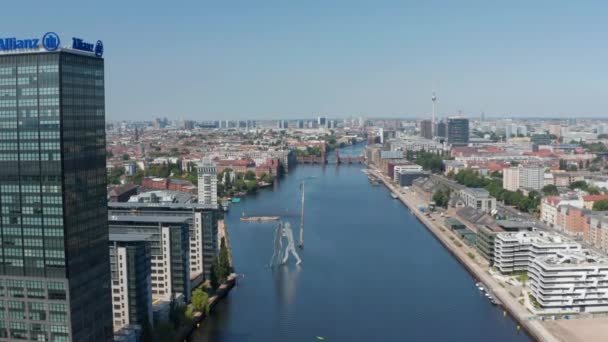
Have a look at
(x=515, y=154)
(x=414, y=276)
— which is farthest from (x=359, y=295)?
(x=515, y=154)

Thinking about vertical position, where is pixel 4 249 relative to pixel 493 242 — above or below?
above

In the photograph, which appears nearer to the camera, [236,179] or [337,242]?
[337,242]

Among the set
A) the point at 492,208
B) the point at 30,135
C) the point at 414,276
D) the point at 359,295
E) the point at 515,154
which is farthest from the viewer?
the point at 515,154

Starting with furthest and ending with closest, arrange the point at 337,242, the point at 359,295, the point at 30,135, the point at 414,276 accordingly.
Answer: the point at 337,242, the point at 414,276, the point at 359,295, the point at 30,135

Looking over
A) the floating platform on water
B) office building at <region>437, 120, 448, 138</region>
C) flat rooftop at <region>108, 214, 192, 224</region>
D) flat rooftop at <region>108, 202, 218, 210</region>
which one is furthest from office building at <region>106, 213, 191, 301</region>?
office building at <region>437, 120, 448, 138</region>

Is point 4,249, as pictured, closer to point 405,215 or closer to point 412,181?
point 405,215

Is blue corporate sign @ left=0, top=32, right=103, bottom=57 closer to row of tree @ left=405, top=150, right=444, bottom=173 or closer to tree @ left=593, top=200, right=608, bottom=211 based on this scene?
tree @ left=593, top=200, right=608, bottom=211

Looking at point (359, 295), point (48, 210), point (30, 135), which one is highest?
point (30, 135)

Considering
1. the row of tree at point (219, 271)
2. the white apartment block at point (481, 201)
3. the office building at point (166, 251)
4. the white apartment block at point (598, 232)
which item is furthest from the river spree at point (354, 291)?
the white apartment block at point (598, 232)
